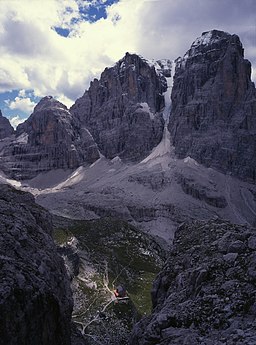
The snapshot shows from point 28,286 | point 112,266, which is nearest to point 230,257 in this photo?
point 28,286

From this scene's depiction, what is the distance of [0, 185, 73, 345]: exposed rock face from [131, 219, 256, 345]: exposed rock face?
5507mm

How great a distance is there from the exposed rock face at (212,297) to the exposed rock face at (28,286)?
18.1 ft

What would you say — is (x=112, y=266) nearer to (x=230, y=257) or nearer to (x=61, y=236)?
(x=61, y=236)

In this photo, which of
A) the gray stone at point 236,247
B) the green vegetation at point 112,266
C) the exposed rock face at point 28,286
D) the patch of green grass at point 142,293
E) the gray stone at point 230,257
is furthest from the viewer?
the patch of green grass at point 142,293

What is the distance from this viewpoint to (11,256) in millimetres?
25578

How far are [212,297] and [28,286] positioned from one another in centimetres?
962

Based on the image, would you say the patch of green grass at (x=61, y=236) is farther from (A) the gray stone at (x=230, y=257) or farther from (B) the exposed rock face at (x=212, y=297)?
(A) the gray stone at (x=230, y=257)

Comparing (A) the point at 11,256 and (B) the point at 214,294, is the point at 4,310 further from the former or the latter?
(B) the point at 214,294

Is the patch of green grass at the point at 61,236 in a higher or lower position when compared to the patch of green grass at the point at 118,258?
higher

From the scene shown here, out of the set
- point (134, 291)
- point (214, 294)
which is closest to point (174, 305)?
point (214, 294)

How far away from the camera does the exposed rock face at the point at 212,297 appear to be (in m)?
18.7

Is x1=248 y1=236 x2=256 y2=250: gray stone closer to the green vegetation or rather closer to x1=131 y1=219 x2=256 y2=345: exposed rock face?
x1=131 y1=219 x2=256 y2=345: exposed rock face

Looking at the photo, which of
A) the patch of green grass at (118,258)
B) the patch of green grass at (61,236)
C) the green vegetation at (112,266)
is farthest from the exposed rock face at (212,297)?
the patch of green grass at (61,236)

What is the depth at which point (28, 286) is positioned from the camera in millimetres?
22734
